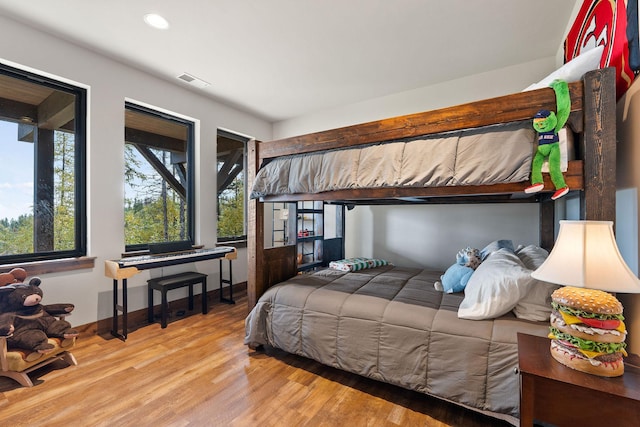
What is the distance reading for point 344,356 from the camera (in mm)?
1902

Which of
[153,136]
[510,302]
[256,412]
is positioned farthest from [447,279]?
[153,136]

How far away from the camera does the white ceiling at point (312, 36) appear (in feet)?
6.81

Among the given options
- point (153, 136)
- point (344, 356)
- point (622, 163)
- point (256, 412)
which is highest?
point (153, 136)

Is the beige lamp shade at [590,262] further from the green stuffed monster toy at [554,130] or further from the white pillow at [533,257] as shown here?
the white pillow at [533,257]

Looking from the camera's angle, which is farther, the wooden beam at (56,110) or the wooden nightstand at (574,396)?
the wooden beam at (56,110)

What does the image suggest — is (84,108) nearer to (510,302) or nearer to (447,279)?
(447,279)

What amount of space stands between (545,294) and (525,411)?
0.72 m

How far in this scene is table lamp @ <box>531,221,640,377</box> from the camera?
1000mm

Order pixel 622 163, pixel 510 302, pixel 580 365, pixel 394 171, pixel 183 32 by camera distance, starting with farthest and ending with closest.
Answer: pixel 183 32 → pixel 394 171 → pixel 510 302 → pixel 622 163 → pixel 580 365

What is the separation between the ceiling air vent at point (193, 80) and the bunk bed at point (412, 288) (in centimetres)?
138

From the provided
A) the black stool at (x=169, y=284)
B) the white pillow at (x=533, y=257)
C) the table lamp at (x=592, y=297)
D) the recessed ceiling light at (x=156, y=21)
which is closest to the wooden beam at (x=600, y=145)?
the table lamp at (x=592, y=297)

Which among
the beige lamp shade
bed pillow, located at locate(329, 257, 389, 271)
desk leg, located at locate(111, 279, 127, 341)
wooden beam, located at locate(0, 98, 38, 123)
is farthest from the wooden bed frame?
wooden beam, located at locate(0, 98, 38, 123)

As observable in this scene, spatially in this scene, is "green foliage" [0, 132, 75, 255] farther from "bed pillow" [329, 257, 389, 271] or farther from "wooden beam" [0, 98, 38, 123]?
"bed pillow" [329, 257, 389, 271]

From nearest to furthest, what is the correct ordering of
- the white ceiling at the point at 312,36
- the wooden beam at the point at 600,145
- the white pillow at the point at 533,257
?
the wooden beam at the point at 600,145
the white pillow at the point at 533,257
the white ceiling at the point at 312,36
